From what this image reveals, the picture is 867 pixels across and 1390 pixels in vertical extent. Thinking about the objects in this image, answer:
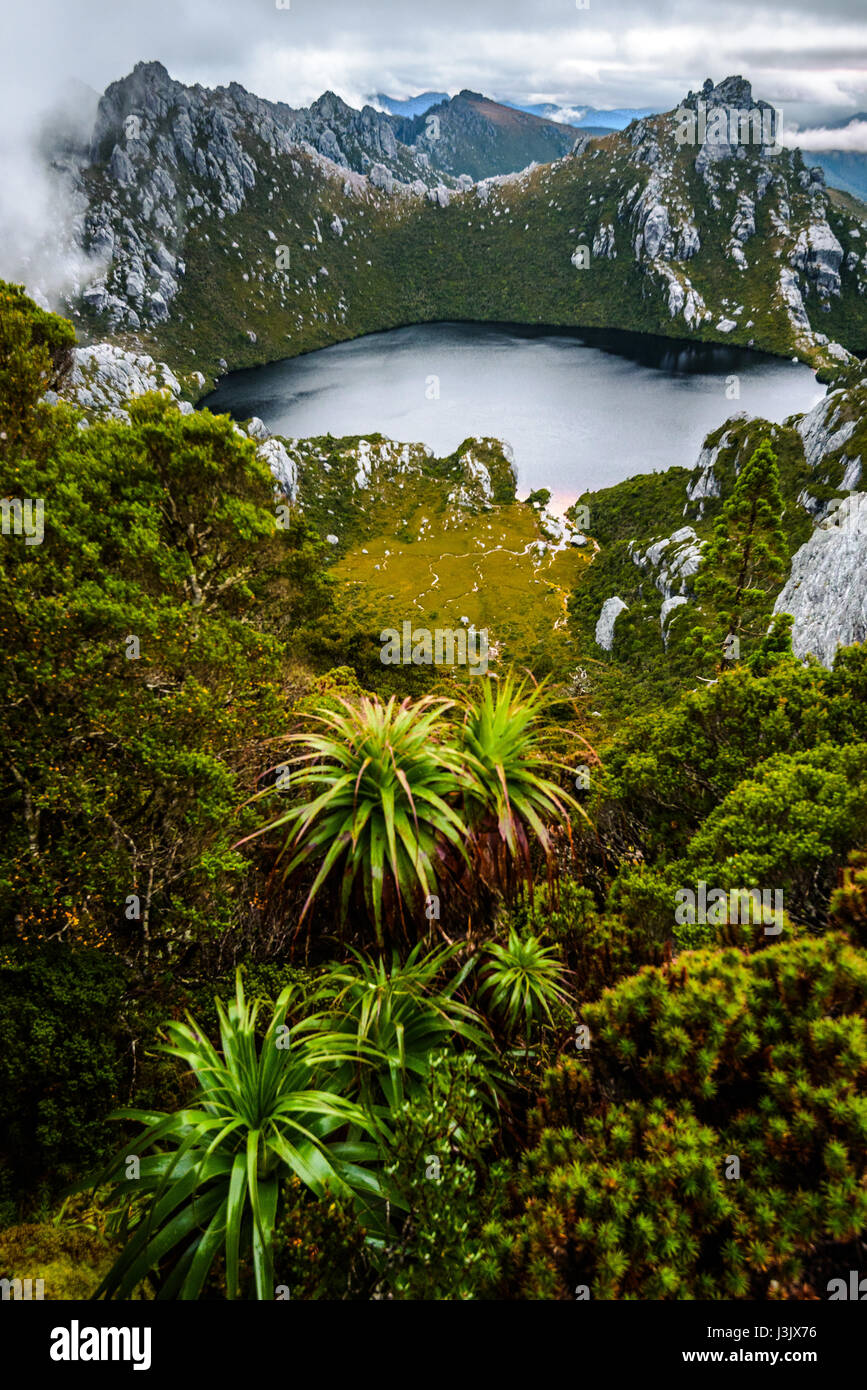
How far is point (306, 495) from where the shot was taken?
105188mm

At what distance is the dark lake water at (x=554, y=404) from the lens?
417 feet

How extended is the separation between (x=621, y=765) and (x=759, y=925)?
7841mm

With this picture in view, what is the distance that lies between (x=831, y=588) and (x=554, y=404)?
14308 cm

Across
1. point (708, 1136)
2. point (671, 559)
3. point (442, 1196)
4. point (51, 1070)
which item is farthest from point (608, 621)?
point (442, 1196)

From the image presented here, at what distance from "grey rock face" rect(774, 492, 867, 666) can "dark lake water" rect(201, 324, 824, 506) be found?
260 feet

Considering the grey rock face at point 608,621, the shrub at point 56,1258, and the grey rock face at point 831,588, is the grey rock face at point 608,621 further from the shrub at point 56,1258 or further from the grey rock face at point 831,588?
the shrub at point 56,1258

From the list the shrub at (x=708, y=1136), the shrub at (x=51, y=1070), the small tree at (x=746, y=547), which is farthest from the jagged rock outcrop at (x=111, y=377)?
the shrub at (x=708, y=1136)

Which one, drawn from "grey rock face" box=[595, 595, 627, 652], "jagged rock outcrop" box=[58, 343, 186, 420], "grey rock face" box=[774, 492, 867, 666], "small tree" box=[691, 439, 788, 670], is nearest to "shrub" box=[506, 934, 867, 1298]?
"small tree" box=[691, 439, 788, 670]

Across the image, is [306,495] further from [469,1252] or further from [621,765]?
[469,1252]

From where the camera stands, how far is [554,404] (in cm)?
15912

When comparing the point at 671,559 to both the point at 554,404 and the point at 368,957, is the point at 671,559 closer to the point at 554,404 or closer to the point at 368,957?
the point at 368,957

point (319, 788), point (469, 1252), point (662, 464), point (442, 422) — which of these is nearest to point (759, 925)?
point (469, 1252)

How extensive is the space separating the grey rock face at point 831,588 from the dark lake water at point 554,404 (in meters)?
79.1

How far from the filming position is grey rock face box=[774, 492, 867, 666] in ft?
93.8
